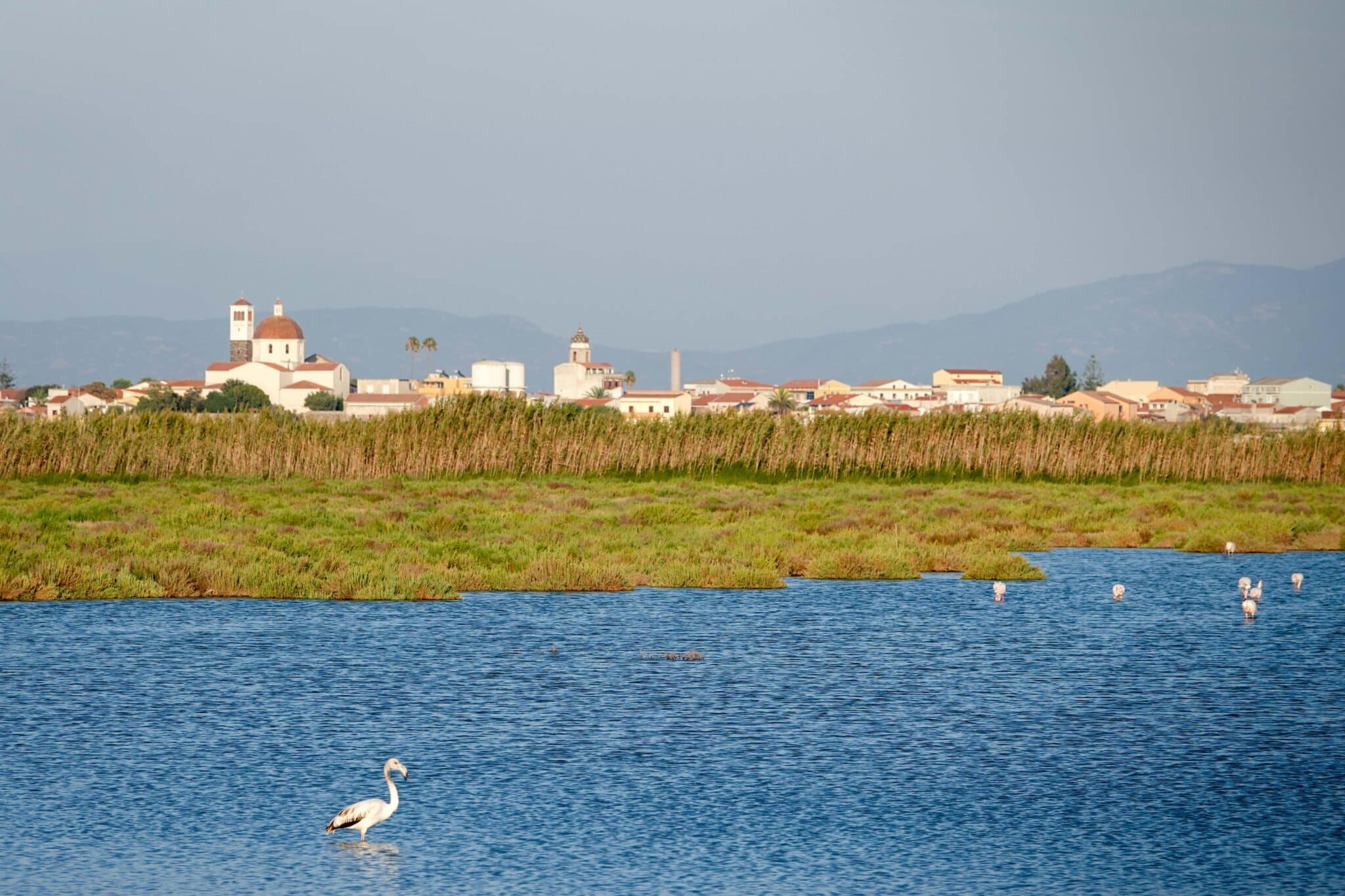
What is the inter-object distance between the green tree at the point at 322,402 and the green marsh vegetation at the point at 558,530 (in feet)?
427

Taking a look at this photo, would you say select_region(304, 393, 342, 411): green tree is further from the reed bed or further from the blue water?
the blue water

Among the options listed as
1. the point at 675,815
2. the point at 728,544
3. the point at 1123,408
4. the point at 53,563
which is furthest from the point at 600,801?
the point at 1123,408

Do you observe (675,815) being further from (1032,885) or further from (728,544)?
(728,544)

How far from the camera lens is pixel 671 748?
15.6 m

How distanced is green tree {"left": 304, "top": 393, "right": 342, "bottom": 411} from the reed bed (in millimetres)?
125948

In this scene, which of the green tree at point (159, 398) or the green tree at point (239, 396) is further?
the green tree at point (239, 396)

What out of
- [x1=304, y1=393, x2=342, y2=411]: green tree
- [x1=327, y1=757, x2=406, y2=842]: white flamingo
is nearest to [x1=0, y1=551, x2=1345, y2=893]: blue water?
[x1=327, y1=757, x2=406, y2=842]: white flamingo

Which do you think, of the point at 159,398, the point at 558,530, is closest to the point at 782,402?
the point at 159,398

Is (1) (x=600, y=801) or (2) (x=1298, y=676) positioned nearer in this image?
(1) (x=600, y=801)

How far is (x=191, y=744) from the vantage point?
611 inches

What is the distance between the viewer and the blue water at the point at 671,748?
12.0m

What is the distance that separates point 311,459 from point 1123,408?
14409cm

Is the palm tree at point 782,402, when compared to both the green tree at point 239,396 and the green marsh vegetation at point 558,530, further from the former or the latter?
the green marsh vegetation at point 558,530

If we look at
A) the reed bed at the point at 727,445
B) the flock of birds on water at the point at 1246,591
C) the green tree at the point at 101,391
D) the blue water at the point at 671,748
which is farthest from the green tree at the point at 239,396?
the blue water at the point at 671,748
